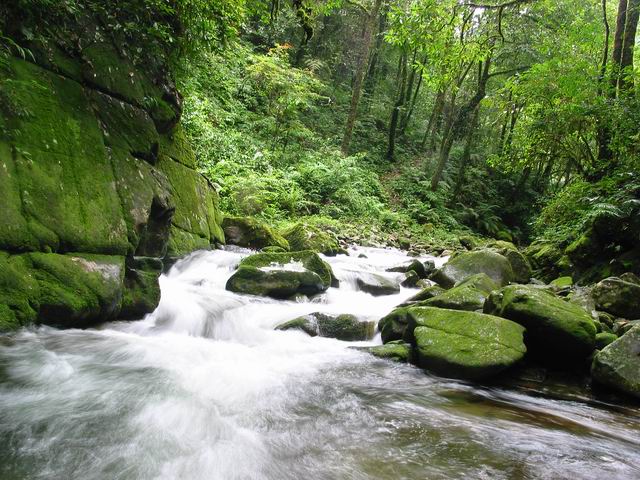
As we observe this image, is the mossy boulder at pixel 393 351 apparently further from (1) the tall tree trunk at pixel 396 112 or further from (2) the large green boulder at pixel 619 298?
(1) the tall tree trunk at pixel 396 112

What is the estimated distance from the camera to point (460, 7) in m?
6.17

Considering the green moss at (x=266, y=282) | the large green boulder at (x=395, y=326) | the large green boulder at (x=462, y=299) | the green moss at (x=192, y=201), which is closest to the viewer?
the large green boulder at (x=395, y=326)

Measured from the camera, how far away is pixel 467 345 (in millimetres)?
4703

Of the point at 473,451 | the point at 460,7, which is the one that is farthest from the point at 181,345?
the point at 460,7

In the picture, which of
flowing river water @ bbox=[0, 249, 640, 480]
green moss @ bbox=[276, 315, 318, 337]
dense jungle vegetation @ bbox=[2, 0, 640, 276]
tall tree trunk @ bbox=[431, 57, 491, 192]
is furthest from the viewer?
tall tree trunk @ bbox=[431, 57, 491, 192]

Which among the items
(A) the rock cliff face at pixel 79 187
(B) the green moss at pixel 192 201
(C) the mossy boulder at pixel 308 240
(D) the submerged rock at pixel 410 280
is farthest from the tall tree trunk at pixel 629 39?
(A) the rock cliff face at pixel 79 187

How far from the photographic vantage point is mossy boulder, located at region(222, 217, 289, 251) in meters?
10.0

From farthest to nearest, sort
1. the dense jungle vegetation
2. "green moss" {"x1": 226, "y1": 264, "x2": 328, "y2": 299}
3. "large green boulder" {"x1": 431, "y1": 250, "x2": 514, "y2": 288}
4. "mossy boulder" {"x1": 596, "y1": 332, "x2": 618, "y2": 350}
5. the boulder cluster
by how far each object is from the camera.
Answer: "large green boulder" {"x1": 431, "y1": 250, "x2": 514, "y2": 288}, "green moss" {"x1": 226, "y1": 264, "x2": 328, "y2": 299}, the dense jungle vegetation, "mossy boulder" {"x1": 596, "y1": 332, "x2": 618, "y2": 350}, the boulder cluster

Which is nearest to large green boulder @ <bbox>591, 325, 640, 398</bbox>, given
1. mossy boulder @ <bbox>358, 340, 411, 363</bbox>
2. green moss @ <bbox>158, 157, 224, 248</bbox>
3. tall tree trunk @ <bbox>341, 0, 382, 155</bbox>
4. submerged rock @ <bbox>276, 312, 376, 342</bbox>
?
mossy boulder @ <bbox>358, 340, 411, 363</bbox>

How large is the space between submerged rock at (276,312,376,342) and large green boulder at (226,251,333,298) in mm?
1297

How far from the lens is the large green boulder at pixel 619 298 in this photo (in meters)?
5.77

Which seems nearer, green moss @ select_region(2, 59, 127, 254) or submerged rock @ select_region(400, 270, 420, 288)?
green moss @ select_region(2, 59, 127, 254)

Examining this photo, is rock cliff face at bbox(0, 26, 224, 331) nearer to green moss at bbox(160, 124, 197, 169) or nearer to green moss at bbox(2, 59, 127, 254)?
green moss at bbox(2, 59, 127, 254)

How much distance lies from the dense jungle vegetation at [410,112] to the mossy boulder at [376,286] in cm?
386
